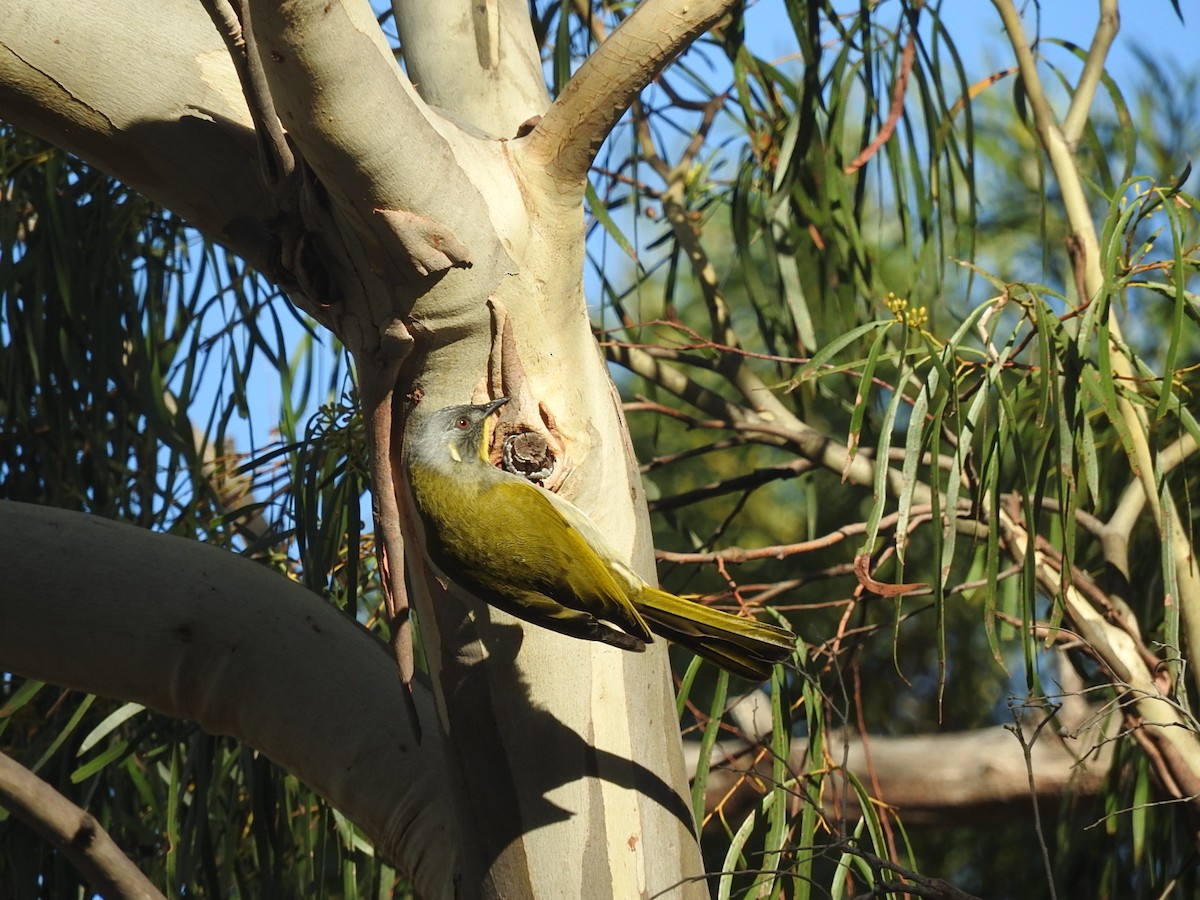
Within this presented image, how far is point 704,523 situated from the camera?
3.79 metres

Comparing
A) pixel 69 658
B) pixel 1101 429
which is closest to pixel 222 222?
pixel 69 658

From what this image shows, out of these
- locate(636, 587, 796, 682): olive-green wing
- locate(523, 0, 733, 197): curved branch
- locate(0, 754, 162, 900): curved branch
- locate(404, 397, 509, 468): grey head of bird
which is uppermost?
locate(523, 0, 733, 197): curved branch

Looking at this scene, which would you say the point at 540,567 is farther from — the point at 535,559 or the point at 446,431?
the point at 446,431

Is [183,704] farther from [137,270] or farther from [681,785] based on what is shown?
[137,270]

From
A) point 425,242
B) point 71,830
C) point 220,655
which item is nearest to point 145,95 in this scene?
point 425,242

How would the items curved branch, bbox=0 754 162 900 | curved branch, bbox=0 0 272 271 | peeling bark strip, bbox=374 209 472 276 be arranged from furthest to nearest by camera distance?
1. curved branch, bbox=0 754 162 900
2. curved branch, bbox=0 0 272 271
3. peeling bark strip, bbox=374 209 472 276

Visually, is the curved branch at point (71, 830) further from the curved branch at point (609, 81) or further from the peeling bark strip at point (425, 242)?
the curved branch at point (609, 81)

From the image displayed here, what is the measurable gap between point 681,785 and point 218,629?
1.89 feet

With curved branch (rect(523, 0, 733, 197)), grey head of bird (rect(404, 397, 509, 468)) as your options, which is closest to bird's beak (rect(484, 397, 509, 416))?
grey head of bird (rect(404, 397, 509, 468))

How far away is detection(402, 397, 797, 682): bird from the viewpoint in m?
1.36

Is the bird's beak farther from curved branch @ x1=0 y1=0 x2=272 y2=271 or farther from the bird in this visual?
curved branch @ x1=0 y1=0 x2=272 y2=271

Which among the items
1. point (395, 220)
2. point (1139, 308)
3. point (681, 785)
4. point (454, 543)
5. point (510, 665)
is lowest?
point (681, 785)

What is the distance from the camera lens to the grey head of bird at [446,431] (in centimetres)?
138

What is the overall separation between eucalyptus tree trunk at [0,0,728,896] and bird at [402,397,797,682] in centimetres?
3
